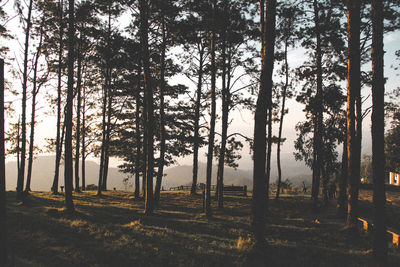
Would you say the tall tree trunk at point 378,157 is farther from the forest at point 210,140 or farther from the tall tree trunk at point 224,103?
the tall tree trunk at point 224,103

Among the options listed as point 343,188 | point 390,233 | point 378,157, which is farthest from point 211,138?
point 390,233

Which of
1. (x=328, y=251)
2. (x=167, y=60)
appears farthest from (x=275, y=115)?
(x=328, y=251)

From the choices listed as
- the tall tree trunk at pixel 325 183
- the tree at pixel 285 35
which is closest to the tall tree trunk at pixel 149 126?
the tree at pixel 285 35

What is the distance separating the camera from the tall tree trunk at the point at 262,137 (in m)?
6.29

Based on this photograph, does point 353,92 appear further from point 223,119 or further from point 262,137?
point 223,119

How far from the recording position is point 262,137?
6441 millimetres

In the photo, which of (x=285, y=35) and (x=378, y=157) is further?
(x=285, y=35)

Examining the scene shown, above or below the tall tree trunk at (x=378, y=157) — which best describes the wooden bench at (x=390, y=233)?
below

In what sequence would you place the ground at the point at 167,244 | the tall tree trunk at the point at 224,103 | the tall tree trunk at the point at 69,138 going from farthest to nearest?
1. the tall tree trunk at the point at 224,103
2. the tall tree trunk at the point at 69,138
3. the ground at the point at 167,244

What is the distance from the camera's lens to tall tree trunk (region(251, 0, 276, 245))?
6285mm

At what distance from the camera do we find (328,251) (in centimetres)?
684

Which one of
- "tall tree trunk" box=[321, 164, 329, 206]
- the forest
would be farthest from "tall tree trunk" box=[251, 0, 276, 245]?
"tall tree trunk" box=[321, 164, 329, 206]

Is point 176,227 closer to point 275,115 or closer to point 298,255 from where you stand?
point 298,255

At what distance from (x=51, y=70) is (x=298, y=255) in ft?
64.8
